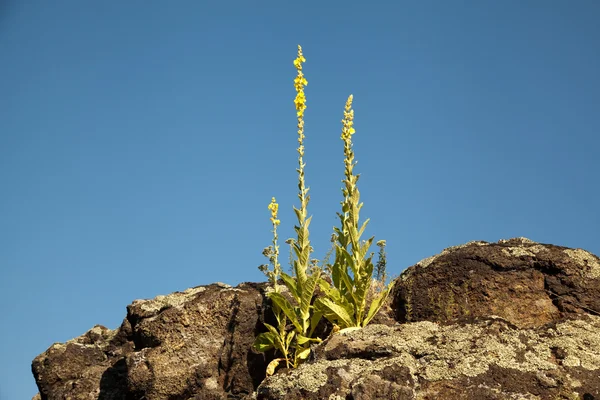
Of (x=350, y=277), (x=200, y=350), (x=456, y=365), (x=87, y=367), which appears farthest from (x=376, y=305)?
(x=87, y=367)

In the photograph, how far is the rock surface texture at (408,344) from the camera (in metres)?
6.80

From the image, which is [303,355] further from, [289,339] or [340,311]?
[340,311]

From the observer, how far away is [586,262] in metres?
8.66

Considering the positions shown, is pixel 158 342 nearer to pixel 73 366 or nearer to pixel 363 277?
pixel 73 366

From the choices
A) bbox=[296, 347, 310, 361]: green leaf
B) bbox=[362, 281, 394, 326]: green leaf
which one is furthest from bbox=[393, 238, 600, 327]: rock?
bbox=[296, 347, 310, 361]: green leaf

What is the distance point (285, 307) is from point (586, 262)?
3965mm

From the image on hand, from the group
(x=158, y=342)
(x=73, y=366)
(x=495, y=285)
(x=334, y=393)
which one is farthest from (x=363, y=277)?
(x=73, y=366)

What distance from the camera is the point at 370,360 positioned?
738cm

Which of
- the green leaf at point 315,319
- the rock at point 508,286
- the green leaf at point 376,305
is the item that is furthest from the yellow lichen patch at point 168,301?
the rock at point 508,286

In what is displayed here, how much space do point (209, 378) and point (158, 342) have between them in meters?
0.93

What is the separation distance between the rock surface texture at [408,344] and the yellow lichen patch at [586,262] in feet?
0.05

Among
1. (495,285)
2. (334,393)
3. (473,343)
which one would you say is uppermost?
(495,285)

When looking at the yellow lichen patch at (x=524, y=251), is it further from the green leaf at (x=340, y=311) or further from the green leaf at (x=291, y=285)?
the green leaf at (x=291, y=285)

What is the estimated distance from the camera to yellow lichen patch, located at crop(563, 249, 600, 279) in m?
8.55
